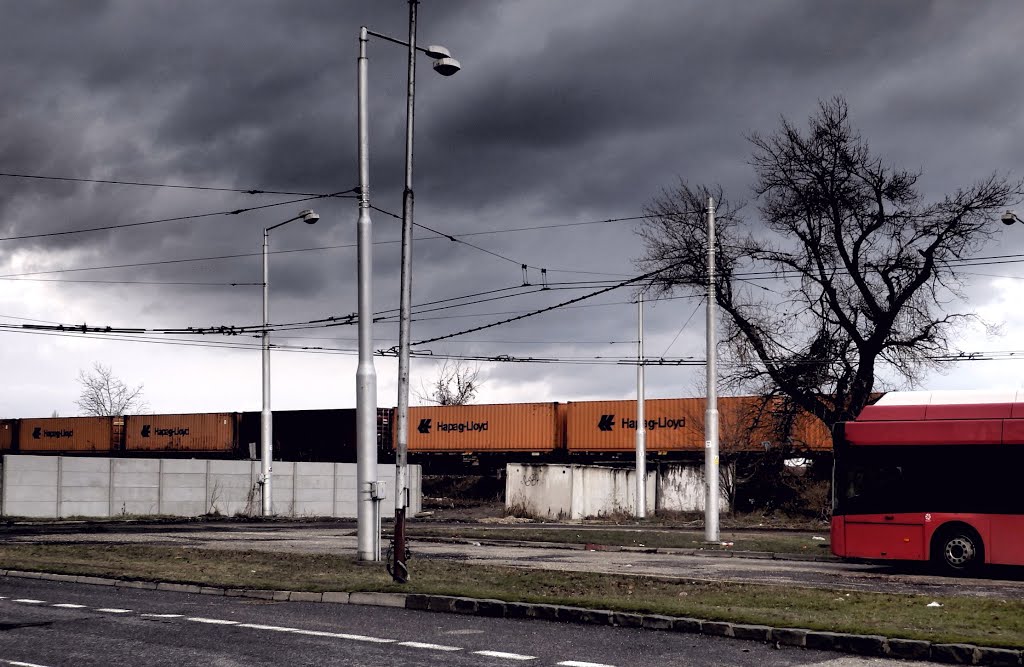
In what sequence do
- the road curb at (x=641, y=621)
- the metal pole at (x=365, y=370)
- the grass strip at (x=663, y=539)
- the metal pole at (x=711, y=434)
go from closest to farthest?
the road curb at (x=641, y=621) → the metal pole at (x=365, y=370) → the grass strip at (x=663, y=539) → the metal pole at (x=711, y=434)

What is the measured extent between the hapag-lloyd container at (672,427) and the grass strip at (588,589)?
2852cm

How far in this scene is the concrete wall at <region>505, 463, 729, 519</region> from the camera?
46.9 meters

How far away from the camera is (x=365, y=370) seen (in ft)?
61.7

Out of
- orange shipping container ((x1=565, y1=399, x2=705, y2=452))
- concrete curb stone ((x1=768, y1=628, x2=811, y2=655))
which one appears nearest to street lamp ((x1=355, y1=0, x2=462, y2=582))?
concrete curb stone ((x1=768, y1=628, x2=811, y2=655))

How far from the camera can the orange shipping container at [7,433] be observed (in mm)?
78125

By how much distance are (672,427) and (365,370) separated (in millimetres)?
33874

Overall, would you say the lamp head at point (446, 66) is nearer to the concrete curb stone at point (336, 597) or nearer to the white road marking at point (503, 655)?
the concrete curb stone at point (336, 597)

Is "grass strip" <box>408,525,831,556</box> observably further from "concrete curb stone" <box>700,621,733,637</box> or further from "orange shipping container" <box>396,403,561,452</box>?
"orange shipping container" <box>396,403,561,452</box>

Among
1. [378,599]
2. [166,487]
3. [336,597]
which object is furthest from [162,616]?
[166,487]

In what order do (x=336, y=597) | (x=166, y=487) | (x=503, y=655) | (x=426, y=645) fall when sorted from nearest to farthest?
(x=503, y=655), (x=426, y=645), (x=336, y=597), (x=166, y=487)

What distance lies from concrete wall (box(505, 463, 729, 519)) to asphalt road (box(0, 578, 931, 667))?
3370 cm

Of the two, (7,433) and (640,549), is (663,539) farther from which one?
(7,433)

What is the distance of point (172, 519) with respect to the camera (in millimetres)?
39750

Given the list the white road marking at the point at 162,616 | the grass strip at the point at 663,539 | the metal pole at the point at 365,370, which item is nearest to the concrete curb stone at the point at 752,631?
the white road marking at the point at 162,616
